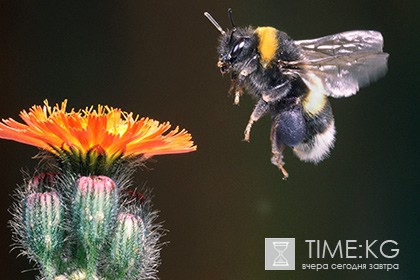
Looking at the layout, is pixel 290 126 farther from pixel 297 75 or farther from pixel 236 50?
pixel 236 50

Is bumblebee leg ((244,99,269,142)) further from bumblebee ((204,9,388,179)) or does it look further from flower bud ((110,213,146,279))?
flower bud ((110,213,146,279))

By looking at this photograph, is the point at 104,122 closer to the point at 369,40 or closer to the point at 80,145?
the point at 80,145

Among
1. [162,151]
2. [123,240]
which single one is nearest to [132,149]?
[162,151]

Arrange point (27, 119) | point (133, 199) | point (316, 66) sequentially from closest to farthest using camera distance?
point (27, 119), point (133, 199), point (316, 66)

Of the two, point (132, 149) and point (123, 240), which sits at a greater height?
point (132, 149)

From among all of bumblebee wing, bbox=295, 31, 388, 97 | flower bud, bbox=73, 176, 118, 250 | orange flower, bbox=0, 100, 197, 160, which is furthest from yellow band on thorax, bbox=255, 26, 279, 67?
flower bud, bbox=73, 176, 118, 250

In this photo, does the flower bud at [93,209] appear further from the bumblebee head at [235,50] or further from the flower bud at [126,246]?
the bumblebee head at [235,50]
